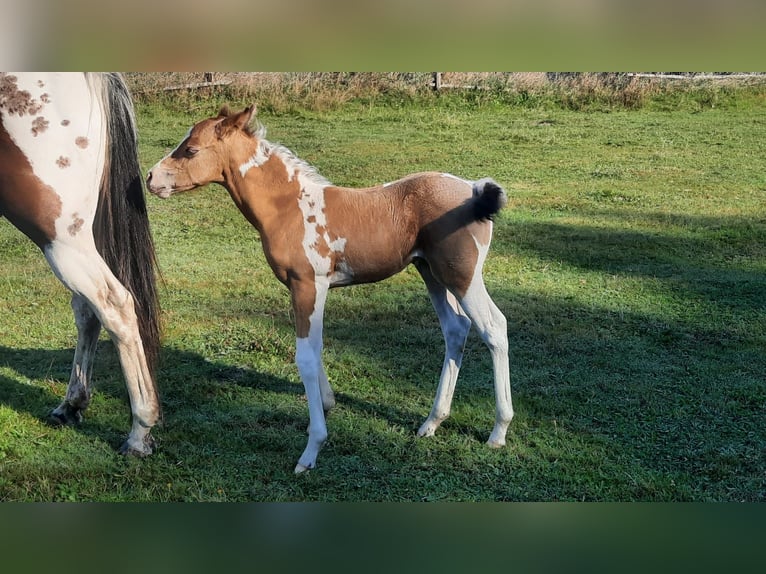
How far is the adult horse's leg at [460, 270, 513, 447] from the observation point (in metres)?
3.23

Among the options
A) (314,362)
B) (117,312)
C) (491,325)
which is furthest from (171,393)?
(491,325)

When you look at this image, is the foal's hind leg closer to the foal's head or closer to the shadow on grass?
the shadow on grass

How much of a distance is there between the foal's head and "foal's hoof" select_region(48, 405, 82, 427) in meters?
1.18

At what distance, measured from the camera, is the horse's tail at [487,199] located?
3135 millimetres

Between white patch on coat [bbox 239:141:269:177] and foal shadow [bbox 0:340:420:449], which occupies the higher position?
white patch on coat [bbox 239:141:269:177]

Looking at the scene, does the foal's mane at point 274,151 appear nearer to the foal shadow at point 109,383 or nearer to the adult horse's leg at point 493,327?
the adult horse's leg at point 493,327

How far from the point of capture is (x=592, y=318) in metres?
4.57

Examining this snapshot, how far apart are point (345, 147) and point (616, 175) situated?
1.59 meters

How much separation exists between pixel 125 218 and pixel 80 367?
0.72m

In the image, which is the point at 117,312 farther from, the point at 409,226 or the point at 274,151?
the point at 409,226

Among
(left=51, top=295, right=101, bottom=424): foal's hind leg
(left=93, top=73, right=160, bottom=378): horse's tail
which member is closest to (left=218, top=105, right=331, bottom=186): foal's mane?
(left=93, top=73, right=160, bottom=378): horse's tail

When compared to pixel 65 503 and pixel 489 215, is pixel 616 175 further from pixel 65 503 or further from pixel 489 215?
pixel 65 503

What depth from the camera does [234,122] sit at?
3.16 metres

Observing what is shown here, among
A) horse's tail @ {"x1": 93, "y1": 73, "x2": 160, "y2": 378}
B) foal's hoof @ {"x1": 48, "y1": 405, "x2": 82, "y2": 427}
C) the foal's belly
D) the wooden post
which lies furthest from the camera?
the wooden post
